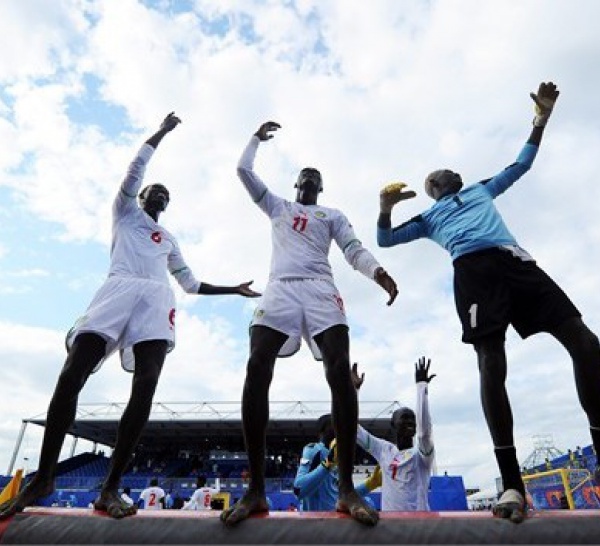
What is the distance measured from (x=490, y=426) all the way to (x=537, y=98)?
2382 mm

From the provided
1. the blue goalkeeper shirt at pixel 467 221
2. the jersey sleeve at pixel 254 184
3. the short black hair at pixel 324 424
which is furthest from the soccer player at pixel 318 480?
the jersey sleeve at pixel 254 184

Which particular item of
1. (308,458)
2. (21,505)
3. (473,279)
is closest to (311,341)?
(473,279)

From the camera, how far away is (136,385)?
3270 millimetres

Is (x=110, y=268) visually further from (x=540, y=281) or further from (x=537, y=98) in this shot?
(x=537, y=98)

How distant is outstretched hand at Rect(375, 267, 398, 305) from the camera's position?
3.13 metres

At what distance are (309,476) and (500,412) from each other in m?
2.51

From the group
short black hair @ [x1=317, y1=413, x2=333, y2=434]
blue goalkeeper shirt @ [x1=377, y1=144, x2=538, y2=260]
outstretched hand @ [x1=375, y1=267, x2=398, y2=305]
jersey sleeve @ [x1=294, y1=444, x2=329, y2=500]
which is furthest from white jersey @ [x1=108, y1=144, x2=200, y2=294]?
short black hair @ [x1=317, y1=413, x2=333, y2=434]

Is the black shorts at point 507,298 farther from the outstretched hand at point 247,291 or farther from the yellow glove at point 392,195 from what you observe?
the outstretched hand at point 247,291

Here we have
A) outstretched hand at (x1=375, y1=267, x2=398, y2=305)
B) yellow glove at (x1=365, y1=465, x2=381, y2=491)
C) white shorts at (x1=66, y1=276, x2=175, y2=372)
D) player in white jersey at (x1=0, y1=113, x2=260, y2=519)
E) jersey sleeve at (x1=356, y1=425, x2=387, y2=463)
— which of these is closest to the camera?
player in white jersey at (x1=0, y1=113, x2=260, y2=519)

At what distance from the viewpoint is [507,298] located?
301cm

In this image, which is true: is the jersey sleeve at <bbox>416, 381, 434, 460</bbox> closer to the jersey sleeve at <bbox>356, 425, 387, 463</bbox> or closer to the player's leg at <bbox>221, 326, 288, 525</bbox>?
the jersey sleeve at <bbox>356, 425, 387, 463</bbox>

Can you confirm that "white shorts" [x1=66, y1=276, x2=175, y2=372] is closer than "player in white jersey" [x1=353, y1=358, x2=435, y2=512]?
Yes

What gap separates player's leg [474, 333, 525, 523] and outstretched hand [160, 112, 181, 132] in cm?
276

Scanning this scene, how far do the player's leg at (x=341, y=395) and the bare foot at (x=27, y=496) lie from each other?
165 cm
